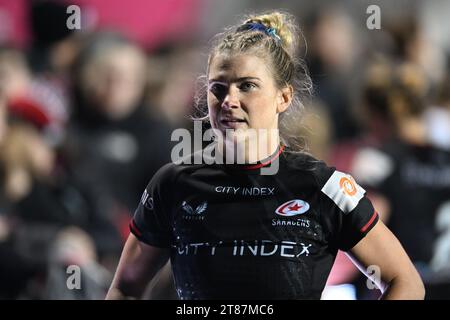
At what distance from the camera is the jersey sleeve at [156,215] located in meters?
3.30

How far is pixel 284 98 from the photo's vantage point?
3.27 m

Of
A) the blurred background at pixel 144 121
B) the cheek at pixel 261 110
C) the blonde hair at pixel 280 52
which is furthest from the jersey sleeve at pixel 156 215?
the cheek at pixel 261 110

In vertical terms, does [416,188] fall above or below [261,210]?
below

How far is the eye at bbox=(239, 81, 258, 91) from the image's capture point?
3127 millimetres

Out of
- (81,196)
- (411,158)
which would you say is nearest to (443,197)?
(411,158)

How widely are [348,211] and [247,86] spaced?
52 cm

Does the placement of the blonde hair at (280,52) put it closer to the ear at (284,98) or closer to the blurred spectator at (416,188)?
the ear at (284,98)

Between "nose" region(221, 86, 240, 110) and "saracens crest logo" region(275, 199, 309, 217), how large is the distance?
14.5 inches

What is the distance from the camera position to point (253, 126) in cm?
315

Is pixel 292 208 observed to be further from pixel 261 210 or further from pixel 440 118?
pixel 440 118

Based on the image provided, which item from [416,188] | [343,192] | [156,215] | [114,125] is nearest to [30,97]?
[114,125]

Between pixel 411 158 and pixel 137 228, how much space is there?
2.82 meters

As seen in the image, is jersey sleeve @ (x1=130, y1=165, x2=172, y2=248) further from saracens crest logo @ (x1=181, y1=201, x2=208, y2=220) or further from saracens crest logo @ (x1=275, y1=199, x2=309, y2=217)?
saracens crest logo @ (x1=275, y1=199, x2=309, y2=217)
